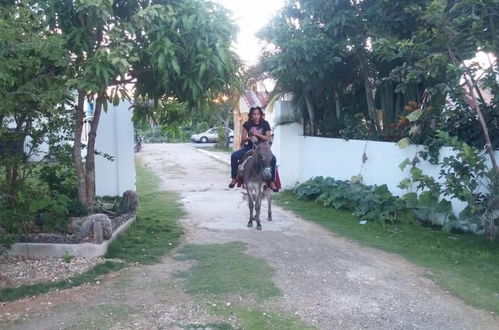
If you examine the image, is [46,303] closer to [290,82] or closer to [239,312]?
[239,312]

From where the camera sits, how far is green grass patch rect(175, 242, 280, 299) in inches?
244

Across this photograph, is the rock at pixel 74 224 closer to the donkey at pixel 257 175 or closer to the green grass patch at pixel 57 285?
the green grass patch at pixel 57 285

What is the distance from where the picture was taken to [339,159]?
44.0 ft

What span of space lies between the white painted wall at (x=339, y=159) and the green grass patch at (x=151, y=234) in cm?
346

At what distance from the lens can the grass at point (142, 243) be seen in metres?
6.26

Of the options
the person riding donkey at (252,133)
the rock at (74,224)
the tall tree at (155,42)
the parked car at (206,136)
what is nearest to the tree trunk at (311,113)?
the person riding donkey at (252,133)

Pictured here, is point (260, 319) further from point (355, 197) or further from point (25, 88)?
point (355, 197)

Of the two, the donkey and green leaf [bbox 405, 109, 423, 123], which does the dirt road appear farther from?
green leaf [bbox 405, 109, 423, 123]

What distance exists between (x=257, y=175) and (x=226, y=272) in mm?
3128

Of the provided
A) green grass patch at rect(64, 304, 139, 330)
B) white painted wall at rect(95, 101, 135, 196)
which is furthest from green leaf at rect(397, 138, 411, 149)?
green grass patch at rect(64, 304, 139, 330)

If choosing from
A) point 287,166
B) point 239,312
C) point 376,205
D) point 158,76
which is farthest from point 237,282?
point 287,166

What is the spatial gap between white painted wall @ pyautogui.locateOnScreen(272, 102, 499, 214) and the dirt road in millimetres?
2942

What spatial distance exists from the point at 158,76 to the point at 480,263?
5.41m

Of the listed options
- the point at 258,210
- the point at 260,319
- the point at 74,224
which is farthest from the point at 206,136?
the point at 260,319
